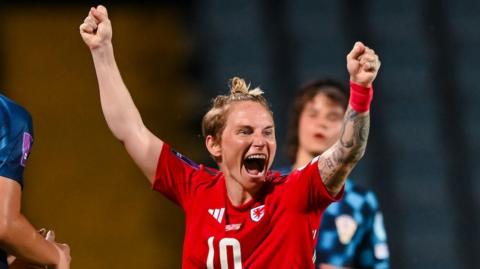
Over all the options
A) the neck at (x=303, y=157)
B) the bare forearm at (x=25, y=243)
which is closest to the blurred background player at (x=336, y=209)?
the neck at (x=303, y=157)

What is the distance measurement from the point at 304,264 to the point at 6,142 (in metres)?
0.90

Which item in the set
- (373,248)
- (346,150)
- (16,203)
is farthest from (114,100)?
(373,248)

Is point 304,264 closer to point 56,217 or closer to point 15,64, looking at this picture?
point 56,217

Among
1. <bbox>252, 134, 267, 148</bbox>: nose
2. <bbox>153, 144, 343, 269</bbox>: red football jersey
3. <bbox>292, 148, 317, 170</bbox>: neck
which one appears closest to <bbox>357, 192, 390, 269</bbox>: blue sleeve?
<bbox>292, 148, 317, 170</bbox>: neck

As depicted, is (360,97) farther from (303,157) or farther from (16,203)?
(303,157)

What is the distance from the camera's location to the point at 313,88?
4.10 m

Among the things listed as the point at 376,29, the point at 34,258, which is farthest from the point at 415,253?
the point at 34,258

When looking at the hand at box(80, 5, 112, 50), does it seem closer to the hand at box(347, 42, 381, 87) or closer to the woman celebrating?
the woman celebrating

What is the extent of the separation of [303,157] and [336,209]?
267mm

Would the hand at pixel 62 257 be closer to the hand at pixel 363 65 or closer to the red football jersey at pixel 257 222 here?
the red football jersey at pixel 257 222

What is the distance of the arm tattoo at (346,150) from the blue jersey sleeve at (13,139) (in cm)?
80

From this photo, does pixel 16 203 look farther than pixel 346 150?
No

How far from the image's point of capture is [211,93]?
589cm

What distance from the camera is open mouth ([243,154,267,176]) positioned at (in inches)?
117
